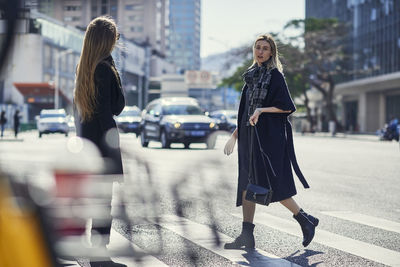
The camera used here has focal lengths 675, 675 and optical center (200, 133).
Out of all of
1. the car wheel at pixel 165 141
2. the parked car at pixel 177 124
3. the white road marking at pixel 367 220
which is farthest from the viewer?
the car wheel at pixel 165 141

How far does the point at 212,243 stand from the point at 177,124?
15.5 metres

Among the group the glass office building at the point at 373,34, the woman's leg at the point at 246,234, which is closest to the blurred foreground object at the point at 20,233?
the woman's leg at the point at 246,234

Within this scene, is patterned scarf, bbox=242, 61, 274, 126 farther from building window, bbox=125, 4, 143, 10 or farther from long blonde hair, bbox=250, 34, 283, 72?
building window, bbox=125, 4, 143, 10

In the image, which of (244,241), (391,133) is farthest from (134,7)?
(391,133)

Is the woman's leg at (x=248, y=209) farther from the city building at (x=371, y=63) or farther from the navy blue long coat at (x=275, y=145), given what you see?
the city building at (x=371, y=63)

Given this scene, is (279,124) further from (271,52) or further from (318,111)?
(318,111)

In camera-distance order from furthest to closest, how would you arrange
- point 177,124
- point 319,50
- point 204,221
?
point 319,50 < point 177,124 < point 204,221

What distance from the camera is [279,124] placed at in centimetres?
487

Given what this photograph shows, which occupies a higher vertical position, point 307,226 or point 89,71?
point 89,71

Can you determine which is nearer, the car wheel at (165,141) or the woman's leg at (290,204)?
the woman's leg at (290,204)

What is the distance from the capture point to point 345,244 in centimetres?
511

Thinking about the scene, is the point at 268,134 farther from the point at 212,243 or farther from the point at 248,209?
the point at 212,243

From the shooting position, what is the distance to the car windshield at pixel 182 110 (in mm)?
21297

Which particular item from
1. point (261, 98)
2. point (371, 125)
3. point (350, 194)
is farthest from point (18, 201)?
point (371, 125)
